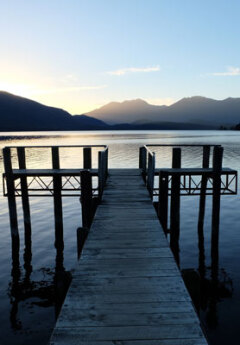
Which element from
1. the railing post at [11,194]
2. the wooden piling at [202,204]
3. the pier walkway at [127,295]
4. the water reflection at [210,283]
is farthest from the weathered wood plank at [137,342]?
the railing post at [11,194]

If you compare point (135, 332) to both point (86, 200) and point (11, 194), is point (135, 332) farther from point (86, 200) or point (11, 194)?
point (11, 194)

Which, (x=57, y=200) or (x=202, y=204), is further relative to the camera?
(x=202, y=204)

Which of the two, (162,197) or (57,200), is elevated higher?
(162,197)

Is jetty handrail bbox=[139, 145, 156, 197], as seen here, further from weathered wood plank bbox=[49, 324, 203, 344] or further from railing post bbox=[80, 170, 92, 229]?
weathered wood plank bbox=[49, 324, 203, 344]

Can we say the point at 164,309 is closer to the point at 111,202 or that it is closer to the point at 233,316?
the point at 233,316

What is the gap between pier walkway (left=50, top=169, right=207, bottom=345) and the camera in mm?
4258

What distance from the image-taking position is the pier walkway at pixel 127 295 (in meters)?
4.26

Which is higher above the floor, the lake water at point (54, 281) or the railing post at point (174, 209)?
the railing post at point (174, 209)

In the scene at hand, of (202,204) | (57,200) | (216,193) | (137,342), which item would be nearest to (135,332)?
(137,342)

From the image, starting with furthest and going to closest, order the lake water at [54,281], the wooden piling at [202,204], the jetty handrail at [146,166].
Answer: the wooden piling at [202,204] → the jetty handrail at [146,166] → the lake water at [54,281]

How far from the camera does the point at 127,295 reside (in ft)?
17.2

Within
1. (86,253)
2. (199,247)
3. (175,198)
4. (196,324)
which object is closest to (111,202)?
(175,198)

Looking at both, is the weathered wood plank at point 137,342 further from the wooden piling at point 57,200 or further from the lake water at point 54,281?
the wooden piling at point 57,200

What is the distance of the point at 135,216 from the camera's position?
942 centimetres
